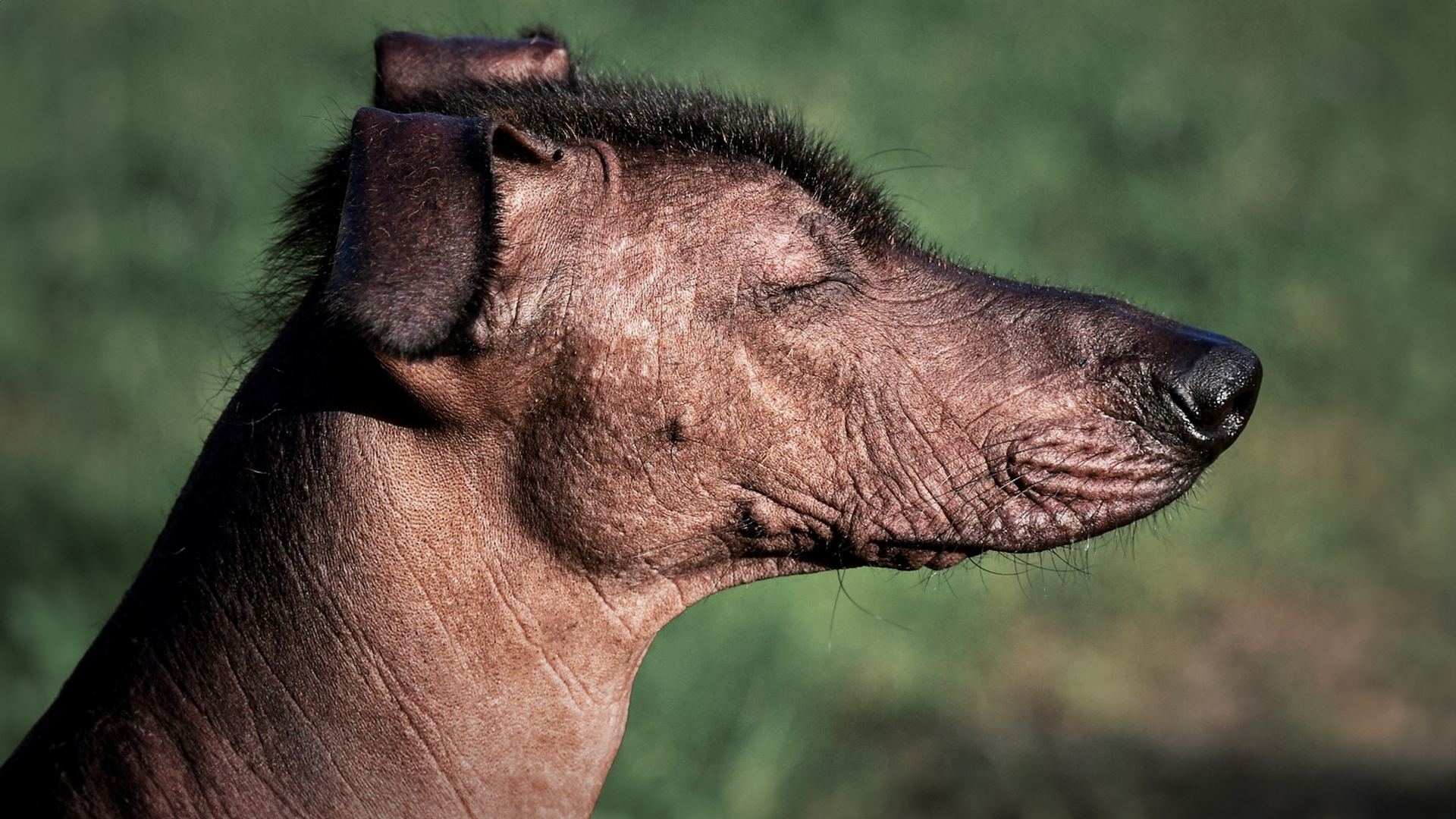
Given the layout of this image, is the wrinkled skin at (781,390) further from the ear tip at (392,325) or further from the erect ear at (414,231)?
the ear tip at (392,325)

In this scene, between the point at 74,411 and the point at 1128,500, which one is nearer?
the point at 1128,500

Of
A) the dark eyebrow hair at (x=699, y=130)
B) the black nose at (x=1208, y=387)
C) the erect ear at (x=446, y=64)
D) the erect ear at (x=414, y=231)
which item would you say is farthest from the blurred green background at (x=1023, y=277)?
the erect ear at (x=414, y=231)

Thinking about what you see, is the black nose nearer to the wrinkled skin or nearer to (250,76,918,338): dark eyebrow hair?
the wrinkled skin

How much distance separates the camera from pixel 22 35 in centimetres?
883

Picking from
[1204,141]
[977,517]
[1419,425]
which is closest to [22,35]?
[1204,141]

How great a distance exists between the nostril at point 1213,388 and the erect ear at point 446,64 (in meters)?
1.55

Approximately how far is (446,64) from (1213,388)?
1.91m

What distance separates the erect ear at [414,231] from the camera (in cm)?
233

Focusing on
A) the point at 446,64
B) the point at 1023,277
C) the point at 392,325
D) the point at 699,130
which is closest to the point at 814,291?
the point at 699,130

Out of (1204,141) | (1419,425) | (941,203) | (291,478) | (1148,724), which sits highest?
(1204,141)


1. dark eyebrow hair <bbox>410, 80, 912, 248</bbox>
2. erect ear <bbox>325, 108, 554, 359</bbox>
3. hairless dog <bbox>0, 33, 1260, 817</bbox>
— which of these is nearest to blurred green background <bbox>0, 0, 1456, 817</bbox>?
hairless dog <bbox>0, 33, 1260, 817</bbox>

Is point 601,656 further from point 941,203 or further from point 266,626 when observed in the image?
point 941,203

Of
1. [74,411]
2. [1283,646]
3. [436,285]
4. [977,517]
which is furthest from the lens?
[1283,646]

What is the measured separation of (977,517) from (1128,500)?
0.29 m
